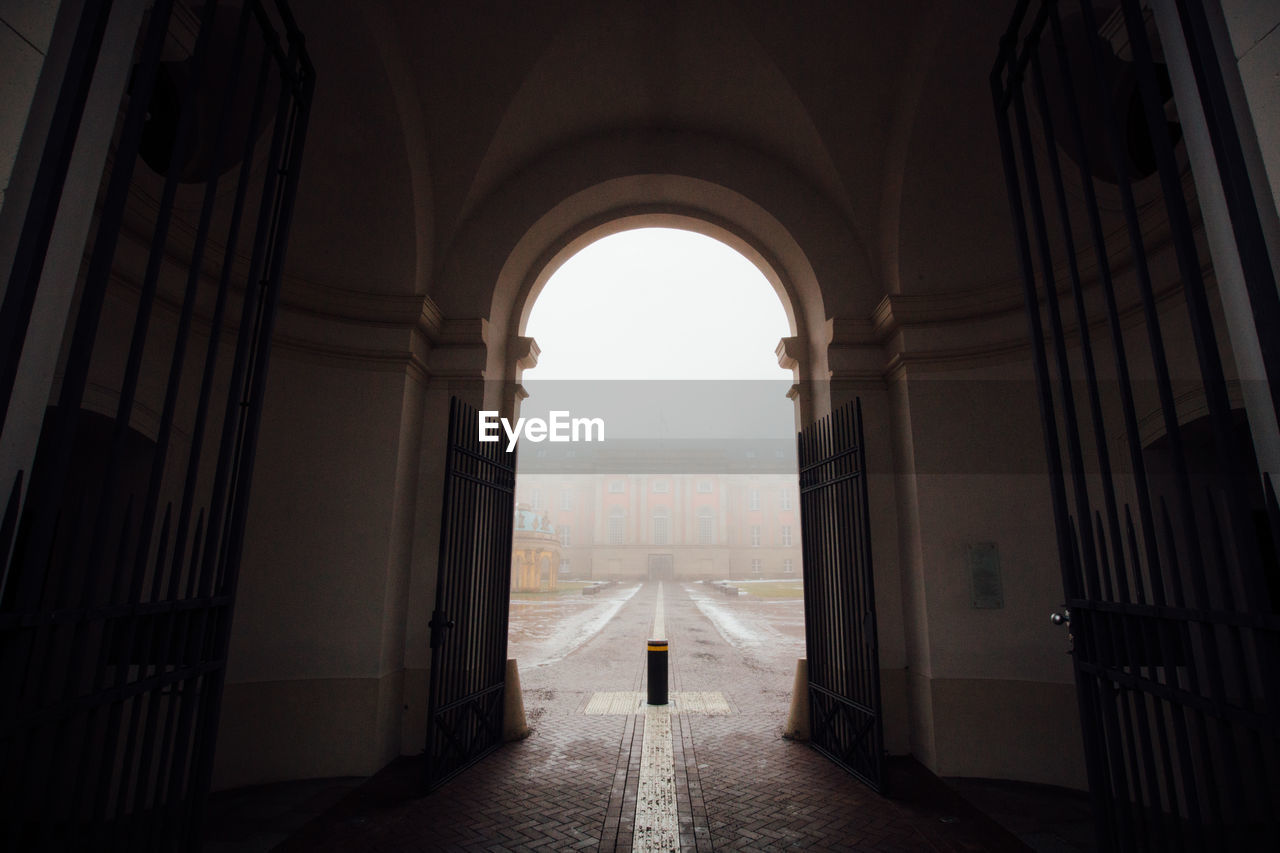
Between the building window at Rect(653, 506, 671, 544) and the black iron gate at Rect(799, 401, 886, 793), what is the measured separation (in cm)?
4740

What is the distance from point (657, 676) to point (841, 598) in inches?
128

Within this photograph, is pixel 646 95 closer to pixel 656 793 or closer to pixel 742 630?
pixel 656 793

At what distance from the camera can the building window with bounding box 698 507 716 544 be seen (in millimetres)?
53500

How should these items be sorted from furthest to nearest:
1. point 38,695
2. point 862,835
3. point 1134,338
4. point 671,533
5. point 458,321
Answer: point 671,533 < point 458,321 < point 1134,338 < point 862,835 < point 38,695

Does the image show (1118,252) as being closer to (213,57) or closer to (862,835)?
(862,835)

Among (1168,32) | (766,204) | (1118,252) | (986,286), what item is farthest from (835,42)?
(1168,32)

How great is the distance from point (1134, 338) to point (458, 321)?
6046 millimetres

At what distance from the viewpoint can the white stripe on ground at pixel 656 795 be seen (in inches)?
160

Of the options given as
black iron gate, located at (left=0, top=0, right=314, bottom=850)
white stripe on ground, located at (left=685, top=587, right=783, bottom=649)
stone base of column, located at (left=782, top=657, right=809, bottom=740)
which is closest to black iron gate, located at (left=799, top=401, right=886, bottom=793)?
stone base of column, located at (left=782, top=657, right=809, bottom=740)

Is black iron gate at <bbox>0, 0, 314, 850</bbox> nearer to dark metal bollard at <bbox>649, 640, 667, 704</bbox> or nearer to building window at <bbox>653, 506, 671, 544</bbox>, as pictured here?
dark metal bollard at <bbox>649, 640, 667, 704</bbox>

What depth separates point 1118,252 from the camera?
16.7ft

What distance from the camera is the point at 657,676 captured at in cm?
797

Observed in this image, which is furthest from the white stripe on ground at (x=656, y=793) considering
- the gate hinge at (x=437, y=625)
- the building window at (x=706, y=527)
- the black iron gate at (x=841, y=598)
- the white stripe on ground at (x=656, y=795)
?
the building window at (x=706, y=527)

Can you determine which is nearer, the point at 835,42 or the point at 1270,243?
the point at 1270,243
